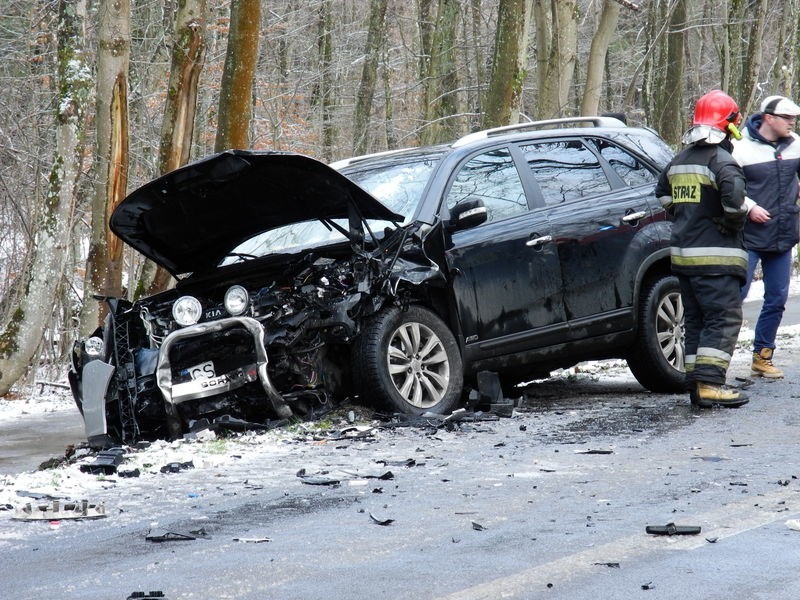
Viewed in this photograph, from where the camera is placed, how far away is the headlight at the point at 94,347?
23.6 ft

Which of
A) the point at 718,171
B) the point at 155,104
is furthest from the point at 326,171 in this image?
the point at 155,104

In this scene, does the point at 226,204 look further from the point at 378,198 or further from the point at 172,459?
the point at 172,459

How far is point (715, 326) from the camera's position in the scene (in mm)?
7766

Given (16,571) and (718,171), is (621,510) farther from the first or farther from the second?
(718,171)

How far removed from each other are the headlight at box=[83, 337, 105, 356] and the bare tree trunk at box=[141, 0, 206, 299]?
5.32 metres

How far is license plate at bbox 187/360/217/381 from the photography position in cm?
693

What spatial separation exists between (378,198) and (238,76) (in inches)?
176

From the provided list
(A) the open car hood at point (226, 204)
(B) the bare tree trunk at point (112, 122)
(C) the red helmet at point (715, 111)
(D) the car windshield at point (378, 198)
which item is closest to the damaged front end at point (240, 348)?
(D) the car windshield at point (378, 198)

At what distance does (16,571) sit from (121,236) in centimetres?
390

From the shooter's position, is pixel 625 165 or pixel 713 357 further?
pixel 625 165

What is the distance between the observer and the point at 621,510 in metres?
4.84

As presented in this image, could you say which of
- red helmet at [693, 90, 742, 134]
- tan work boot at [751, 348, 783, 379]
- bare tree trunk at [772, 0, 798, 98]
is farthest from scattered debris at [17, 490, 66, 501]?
bare tree trunk at [772, 0, 798, 98]

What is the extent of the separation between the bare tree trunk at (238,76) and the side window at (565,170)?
14.1 feet

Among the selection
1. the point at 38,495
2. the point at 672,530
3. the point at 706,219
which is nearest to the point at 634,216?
the point at 706,219
